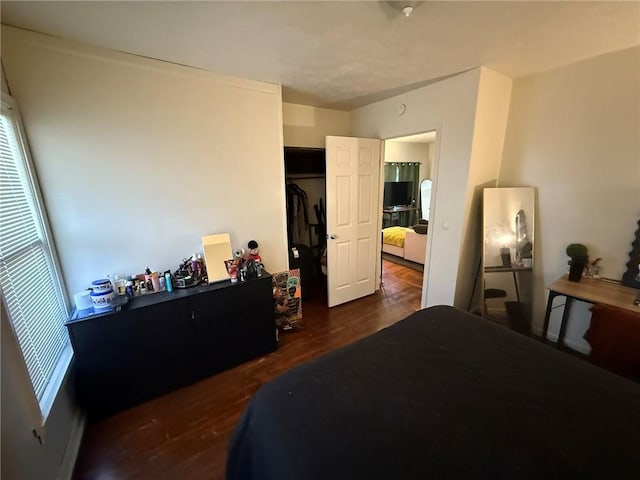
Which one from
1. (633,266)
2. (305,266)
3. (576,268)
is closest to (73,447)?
(305,266)

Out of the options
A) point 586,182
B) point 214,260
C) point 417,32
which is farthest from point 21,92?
point 586,182

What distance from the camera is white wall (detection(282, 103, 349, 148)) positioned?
310 centimetres

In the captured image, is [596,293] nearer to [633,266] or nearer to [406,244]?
[633,266]

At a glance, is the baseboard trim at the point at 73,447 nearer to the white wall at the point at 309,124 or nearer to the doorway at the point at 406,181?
the white wall at the point at 309,124

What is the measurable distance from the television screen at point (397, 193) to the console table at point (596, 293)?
4.06 meters

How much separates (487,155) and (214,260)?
2616 millimetres

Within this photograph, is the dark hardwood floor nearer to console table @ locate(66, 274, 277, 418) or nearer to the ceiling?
console table @ locate(66, 274, 277, 418)

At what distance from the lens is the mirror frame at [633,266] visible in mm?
1870

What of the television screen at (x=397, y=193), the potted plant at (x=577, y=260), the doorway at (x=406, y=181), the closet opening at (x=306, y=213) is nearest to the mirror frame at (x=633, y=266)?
the potted plant at (x=577, y=260)

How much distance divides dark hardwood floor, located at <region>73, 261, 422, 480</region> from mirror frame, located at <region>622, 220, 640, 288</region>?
6.63ft

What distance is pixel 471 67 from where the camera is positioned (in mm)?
2084

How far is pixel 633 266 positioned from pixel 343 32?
260 cm

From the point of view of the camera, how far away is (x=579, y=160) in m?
2.09

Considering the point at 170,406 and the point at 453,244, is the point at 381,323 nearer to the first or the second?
the point at 453,244
